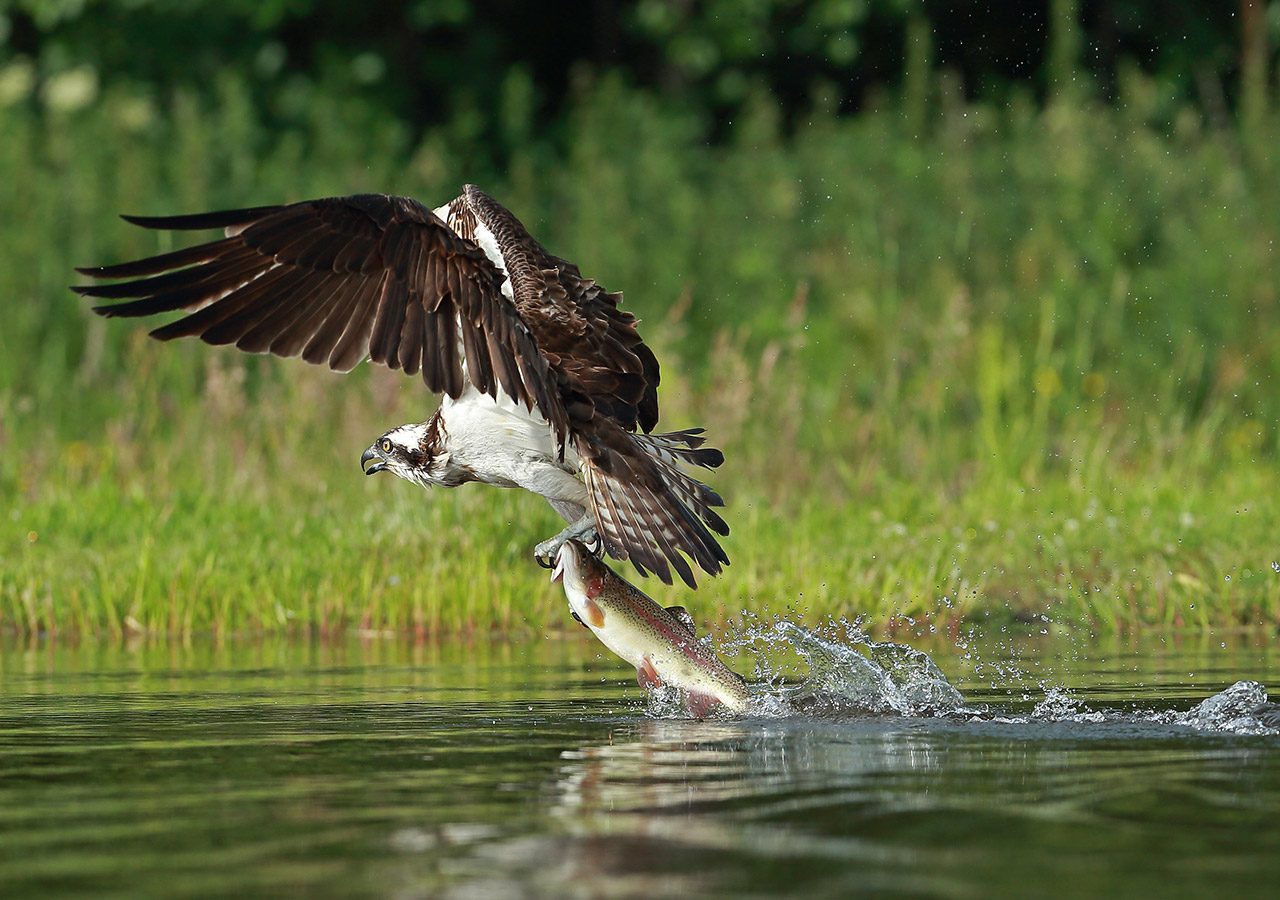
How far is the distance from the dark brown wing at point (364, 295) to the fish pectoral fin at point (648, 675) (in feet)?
2.56

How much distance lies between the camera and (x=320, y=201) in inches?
261

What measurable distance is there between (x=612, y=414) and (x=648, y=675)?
3.57 feet

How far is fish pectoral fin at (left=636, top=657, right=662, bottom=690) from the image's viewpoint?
6.29m

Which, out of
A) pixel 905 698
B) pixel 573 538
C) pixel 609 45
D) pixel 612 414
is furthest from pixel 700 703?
pixel 609 45

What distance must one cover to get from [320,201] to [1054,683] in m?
2.89

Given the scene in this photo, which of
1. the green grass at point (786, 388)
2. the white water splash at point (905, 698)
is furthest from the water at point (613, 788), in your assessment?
the green grass at point (786, 388)

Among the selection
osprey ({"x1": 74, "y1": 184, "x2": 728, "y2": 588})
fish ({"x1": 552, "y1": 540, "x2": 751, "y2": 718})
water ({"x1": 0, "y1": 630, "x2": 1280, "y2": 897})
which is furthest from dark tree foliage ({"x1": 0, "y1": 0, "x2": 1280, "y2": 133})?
fish ({"x1": 552, "y1": 540, "x2": 751, "y2": 718})

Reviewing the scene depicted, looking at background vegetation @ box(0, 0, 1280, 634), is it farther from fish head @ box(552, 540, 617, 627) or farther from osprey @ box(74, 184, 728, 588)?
fish head @ box(552, 540, 617, 627)

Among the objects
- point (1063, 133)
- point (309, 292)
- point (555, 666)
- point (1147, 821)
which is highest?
point (1063, 133)

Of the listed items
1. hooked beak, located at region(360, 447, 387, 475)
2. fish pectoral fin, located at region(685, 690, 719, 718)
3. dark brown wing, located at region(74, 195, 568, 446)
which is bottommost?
fish pectoral fin, located at region(685, 690, 719, 718)

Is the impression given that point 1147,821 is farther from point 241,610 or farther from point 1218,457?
point 1218,457

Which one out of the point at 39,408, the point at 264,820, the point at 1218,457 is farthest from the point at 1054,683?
the point at 39,408

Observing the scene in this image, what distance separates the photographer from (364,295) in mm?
6566

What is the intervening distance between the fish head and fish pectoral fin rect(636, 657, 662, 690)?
0.18 m
